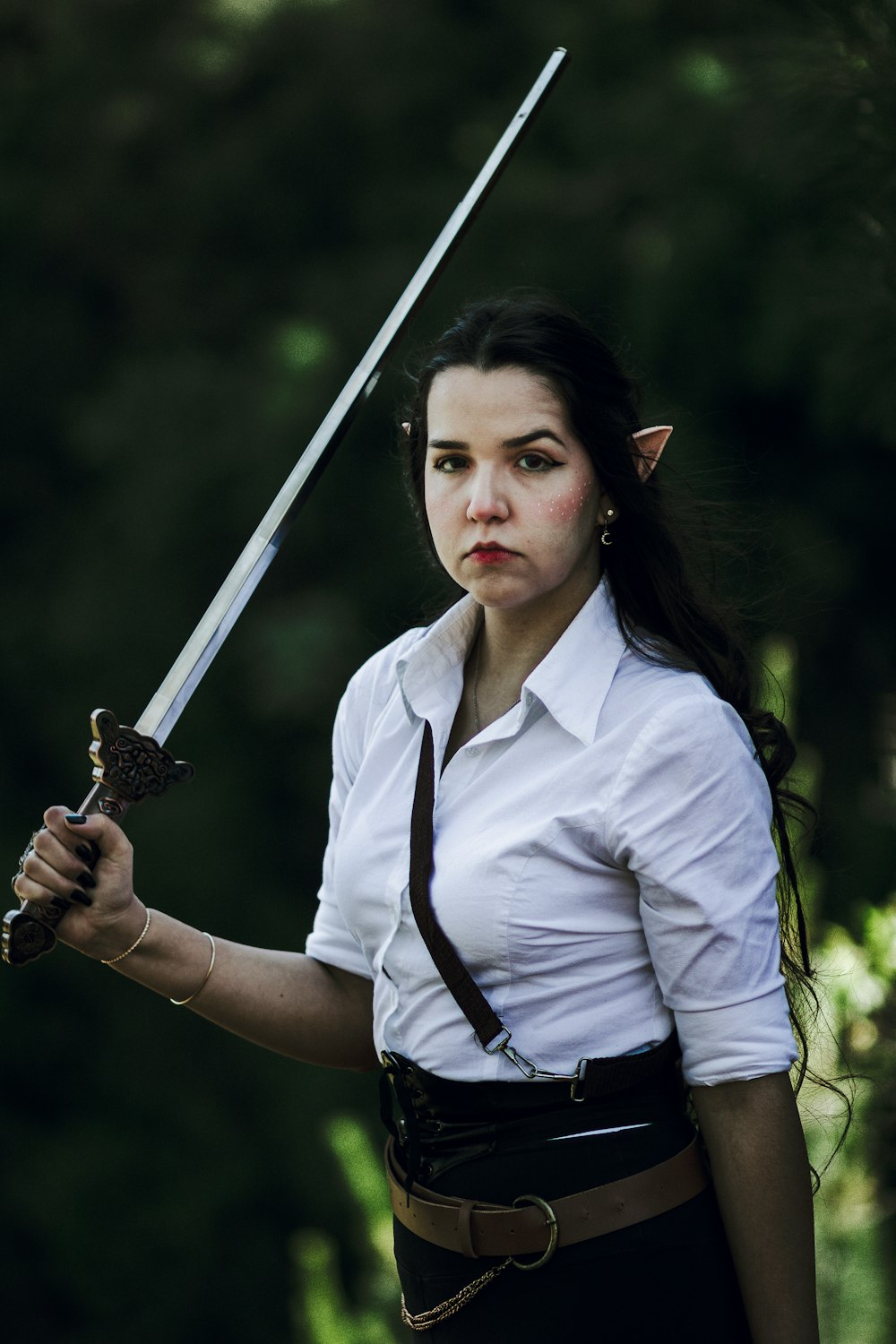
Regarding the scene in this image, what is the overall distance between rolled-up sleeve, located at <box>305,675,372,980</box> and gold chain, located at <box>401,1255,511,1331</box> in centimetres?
35

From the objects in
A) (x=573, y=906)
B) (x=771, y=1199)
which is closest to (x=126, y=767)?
(x=573, y=906)

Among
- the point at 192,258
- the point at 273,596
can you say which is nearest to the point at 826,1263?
the point at 273,596

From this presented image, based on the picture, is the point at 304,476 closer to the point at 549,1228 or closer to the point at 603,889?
the point at 603,889

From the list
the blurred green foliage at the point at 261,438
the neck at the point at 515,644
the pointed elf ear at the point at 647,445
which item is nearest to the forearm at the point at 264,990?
the neck at the point at 515,644

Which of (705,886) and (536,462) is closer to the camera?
(705,886)

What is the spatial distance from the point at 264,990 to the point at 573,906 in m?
→ 0.44

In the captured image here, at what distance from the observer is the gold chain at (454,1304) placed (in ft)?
4.58

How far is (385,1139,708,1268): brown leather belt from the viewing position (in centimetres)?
136

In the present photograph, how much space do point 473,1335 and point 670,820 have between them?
0.52m

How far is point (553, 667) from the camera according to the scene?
4.70 feet

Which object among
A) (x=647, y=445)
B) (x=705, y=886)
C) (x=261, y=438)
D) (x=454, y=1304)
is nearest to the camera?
(x=705, y=886)

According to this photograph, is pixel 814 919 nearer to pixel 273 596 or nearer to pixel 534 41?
pixel 273 596

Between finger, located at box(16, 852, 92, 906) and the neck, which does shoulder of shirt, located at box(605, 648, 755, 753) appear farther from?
finger, located at box(16, 852, 92, 906)

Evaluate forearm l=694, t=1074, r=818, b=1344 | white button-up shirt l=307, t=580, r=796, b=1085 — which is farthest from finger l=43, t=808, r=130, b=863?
forearm l=694, t=1074, r=818, b=1344
